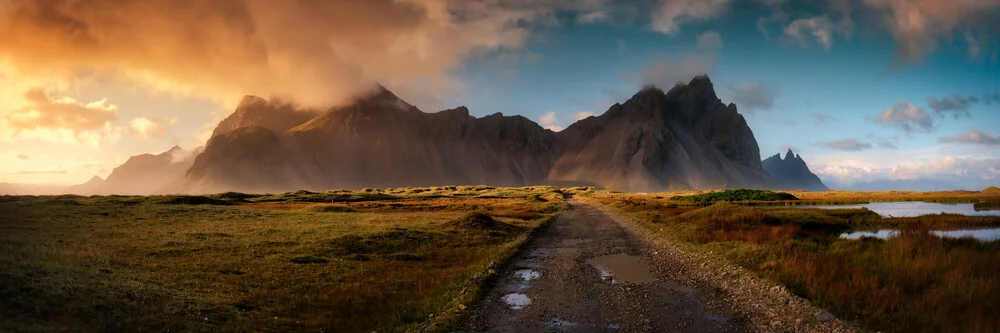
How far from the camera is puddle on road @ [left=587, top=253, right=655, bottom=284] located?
20672mm

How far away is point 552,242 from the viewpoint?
36219 mm

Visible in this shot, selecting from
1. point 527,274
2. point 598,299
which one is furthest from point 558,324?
point 527,274

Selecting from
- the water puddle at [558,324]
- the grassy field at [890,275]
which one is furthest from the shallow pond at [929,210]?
the water puddle at [558,324]

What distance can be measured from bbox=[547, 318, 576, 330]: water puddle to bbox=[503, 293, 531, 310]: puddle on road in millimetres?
2003

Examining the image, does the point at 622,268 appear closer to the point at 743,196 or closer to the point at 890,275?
the point at 890,275

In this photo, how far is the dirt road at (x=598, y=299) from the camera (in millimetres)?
13406

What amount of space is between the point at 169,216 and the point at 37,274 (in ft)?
172

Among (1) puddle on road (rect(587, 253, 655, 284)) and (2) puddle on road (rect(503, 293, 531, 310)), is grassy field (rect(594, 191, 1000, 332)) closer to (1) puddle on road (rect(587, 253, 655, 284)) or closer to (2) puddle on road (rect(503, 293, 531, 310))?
(1) puddle on road (rect(587, 253, 655, 284))

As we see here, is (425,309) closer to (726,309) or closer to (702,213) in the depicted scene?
(726,309)

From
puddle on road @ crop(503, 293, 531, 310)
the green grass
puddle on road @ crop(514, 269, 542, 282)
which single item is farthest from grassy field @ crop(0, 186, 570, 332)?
the green grass

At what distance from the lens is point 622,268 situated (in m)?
23.6

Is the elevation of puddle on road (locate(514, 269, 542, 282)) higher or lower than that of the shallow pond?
lower

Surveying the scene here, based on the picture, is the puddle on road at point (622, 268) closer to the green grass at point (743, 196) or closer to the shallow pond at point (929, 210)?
the shallow pond at point (929, 210)

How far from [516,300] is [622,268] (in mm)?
9005
